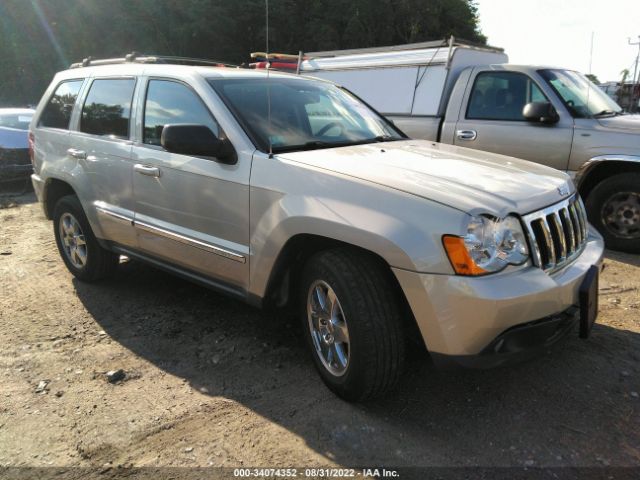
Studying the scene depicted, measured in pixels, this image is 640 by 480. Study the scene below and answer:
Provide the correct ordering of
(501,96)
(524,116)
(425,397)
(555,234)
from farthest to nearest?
(501,96)
(524,116)
(425,397)
(555,234)

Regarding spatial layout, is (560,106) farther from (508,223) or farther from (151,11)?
(151,11)

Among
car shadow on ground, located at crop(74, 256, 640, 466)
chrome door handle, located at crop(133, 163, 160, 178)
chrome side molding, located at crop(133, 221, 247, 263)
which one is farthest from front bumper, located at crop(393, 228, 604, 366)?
chrome door handle, located at crop(133, 163, 160, 178)

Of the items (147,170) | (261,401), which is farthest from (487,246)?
(147,170)

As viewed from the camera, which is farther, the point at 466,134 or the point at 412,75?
the point at 412,75

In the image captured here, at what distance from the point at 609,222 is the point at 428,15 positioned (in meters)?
33.0

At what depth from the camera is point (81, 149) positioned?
4.34m

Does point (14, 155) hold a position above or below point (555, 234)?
below

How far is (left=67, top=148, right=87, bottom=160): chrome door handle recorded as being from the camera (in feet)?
14.1

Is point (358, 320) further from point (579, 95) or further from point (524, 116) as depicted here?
point (579, 95)

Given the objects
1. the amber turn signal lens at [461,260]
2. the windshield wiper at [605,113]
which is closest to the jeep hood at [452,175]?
the amber turn signal lens at [461,260]

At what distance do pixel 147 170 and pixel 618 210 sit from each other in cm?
445

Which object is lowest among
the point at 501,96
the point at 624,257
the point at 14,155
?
the point at 624,257

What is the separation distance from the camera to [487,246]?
7.76 ft

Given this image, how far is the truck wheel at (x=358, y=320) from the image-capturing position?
2.57 metres
